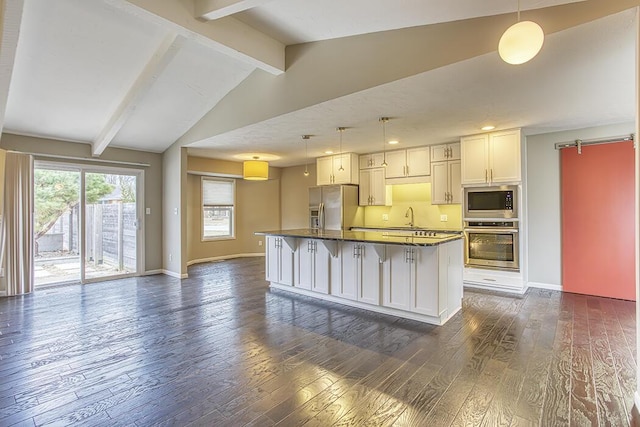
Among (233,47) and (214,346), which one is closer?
(214,346)

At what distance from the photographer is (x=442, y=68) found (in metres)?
2.64

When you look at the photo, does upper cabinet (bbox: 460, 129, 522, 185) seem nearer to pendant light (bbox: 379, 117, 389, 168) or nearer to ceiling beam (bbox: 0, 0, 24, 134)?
pendant light (bbox: 379, 117, 389, 168)

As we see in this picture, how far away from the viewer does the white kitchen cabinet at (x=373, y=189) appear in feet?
20.6

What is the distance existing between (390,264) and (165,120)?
421cm

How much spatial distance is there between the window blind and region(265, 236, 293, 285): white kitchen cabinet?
12.0 ft

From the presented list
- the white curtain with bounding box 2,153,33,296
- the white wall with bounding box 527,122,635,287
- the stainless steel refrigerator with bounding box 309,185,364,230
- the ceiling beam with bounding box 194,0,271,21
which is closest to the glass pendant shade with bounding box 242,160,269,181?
the stainless steel refrigerator with bounding box 309,185,364,230

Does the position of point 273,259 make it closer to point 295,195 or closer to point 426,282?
point 426,282

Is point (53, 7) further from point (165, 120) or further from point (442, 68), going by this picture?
point (442, 68)

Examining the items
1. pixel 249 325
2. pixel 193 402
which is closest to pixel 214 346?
pixel 249 325

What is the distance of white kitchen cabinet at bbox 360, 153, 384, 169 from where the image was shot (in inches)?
249

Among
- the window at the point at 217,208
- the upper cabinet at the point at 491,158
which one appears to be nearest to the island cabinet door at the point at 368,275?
the upper cabinet at the point at 491,158

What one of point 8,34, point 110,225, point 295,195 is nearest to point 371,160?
point 295,195

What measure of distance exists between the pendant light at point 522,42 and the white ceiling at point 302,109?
0.73 metres

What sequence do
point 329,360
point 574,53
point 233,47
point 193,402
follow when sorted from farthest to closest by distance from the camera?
point 233,47 → point 329,360 → point 574,53 → point 193,402
